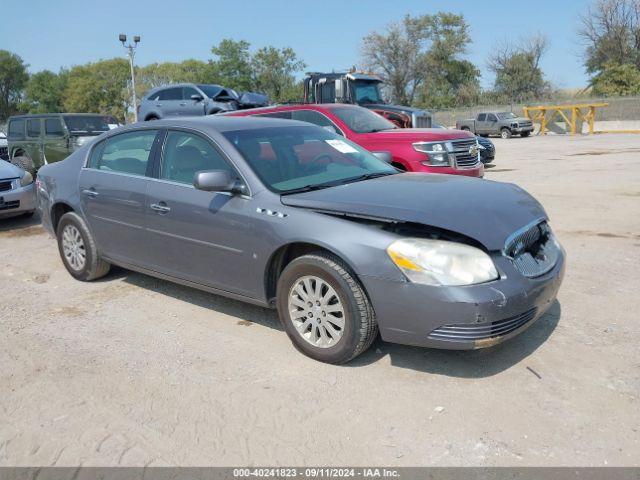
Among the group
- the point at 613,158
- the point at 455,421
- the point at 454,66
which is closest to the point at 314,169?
the point at 455,421

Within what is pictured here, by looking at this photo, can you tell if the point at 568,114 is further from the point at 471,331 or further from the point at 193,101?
the point at 471,331

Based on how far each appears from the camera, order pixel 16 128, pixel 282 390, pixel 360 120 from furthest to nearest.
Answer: pixel 16 128 → pixel 360 120 → pixel 282 390

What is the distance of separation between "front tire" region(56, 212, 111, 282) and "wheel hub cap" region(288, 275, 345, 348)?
8.30ft

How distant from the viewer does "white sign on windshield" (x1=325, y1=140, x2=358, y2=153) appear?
16.3ft

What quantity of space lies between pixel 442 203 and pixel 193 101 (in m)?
14.8

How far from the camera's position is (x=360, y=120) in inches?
396

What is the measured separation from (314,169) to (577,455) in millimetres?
2697

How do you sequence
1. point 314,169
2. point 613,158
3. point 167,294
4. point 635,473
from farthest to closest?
1. point 613,158
2. point 167,294
3. point 314,169
4. point 635,473

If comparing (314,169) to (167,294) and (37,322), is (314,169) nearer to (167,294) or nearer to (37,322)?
(167,294)

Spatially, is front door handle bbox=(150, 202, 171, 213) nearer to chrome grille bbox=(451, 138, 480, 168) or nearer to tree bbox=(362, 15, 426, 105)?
chrome grille bbox=(451, 138, 480, 168)

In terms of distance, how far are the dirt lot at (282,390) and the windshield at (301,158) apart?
3.82 ft

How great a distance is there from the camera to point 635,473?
8.54ft

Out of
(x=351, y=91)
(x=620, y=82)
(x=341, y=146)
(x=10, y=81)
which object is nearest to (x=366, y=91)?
(x=351, y=91)

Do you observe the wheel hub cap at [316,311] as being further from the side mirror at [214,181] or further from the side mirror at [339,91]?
the side mirror at [339,91]
